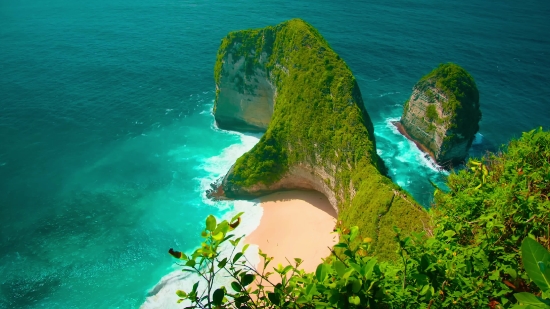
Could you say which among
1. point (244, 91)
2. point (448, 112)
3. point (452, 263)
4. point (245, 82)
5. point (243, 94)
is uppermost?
point (452, 263)

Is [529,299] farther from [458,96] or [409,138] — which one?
[409,138]

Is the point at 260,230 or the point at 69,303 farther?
the point at 260,230

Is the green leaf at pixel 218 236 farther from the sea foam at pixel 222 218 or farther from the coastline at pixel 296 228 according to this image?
the coastline at pixel 296 228

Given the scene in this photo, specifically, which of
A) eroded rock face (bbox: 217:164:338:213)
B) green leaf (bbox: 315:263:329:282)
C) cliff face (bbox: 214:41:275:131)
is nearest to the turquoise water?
eroded rock face (bbox: 217:164:338:213)

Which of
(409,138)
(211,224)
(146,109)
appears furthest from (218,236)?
(146,109)

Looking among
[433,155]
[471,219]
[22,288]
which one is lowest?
[22,288]

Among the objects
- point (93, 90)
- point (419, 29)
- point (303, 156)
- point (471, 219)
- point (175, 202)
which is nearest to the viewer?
point (471, 219)

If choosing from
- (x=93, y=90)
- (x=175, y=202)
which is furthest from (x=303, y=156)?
(x=93, y=90)

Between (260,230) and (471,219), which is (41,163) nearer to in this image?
(260,230)
